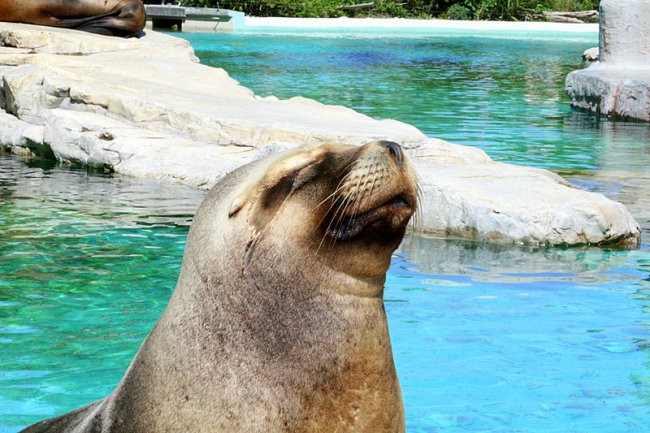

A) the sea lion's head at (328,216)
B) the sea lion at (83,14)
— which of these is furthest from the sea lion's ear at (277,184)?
the sea lion at (83,14)

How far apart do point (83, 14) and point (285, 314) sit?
11.7 metres

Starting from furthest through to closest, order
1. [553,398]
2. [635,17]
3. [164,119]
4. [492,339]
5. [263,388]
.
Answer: [635,17]
[164,119]
[492,339]
[553,398]
[263,388]

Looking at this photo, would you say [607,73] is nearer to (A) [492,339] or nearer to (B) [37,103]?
(B) [37,103]

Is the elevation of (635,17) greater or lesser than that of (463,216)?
greater

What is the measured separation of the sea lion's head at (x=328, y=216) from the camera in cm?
236

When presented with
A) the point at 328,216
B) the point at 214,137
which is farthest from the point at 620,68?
the point at 328,216

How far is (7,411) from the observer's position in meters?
3.99

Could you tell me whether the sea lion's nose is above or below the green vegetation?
below

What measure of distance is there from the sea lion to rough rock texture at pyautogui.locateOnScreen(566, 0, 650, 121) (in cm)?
600

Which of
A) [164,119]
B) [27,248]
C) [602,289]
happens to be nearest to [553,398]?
[602,289]

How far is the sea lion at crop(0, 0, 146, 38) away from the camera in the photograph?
12688mm

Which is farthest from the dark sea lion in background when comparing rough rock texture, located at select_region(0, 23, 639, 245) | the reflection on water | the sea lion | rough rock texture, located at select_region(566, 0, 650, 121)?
the sea lion

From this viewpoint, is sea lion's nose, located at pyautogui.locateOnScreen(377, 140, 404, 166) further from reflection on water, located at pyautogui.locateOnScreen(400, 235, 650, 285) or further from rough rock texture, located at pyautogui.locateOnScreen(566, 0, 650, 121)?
rough rock texture, located at pyautogui.locateOnScreen(566, 0, 650, 121)

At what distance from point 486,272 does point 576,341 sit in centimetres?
98
